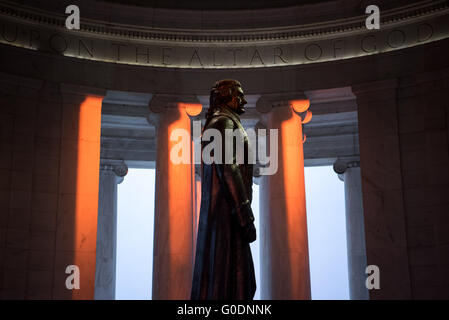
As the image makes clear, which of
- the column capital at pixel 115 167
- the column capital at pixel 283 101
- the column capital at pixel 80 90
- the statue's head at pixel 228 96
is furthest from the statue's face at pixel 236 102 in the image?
the column capital at pixel 115 167

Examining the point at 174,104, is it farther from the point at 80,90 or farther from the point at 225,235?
the point at 225,235

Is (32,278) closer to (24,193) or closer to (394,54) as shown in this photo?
(24,193)

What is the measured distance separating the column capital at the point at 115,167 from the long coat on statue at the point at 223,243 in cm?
3039


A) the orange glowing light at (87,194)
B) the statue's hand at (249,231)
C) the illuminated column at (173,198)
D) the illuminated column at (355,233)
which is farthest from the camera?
the illuminated column at (355,233)

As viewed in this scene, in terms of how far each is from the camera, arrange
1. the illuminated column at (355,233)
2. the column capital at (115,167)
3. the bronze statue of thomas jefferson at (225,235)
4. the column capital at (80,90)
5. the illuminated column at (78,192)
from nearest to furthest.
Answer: the bronze statue of thomas jefferson at (225,235) → the illuminated column at (78,192) → the column capital at (80,90) → the illuminated column at (355,233) → the column capital at (115,167)

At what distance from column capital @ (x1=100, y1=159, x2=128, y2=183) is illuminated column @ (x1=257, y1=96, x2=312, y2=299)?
46.0 ft

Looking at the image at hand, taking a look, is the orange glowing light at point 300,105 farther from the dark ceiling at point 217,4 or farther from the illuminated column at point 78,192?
the illuminated column at point 78,192

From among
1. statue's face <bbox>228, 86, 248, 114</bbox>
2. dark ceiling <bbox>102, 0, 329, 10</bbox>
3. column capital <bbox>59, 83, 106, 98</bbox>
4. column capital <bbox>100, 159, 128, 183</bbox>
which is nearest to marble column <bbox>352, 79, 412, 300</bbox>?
dark ceiling <bbox>102, 0, 329, 10</bbox>

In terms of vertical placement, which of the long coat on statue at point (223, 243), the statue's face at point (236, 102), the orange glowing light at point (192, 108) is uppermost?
the orange glowing light at point (192, 108)

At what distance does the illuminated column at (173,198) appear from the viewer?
3362 cm

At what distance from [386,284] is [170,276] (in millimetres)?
10666

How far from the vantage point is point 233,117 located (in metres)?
17.9

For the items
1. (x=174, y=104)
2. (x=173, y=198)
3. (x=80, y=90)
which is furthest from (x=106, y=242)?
(x=80, y=90)
